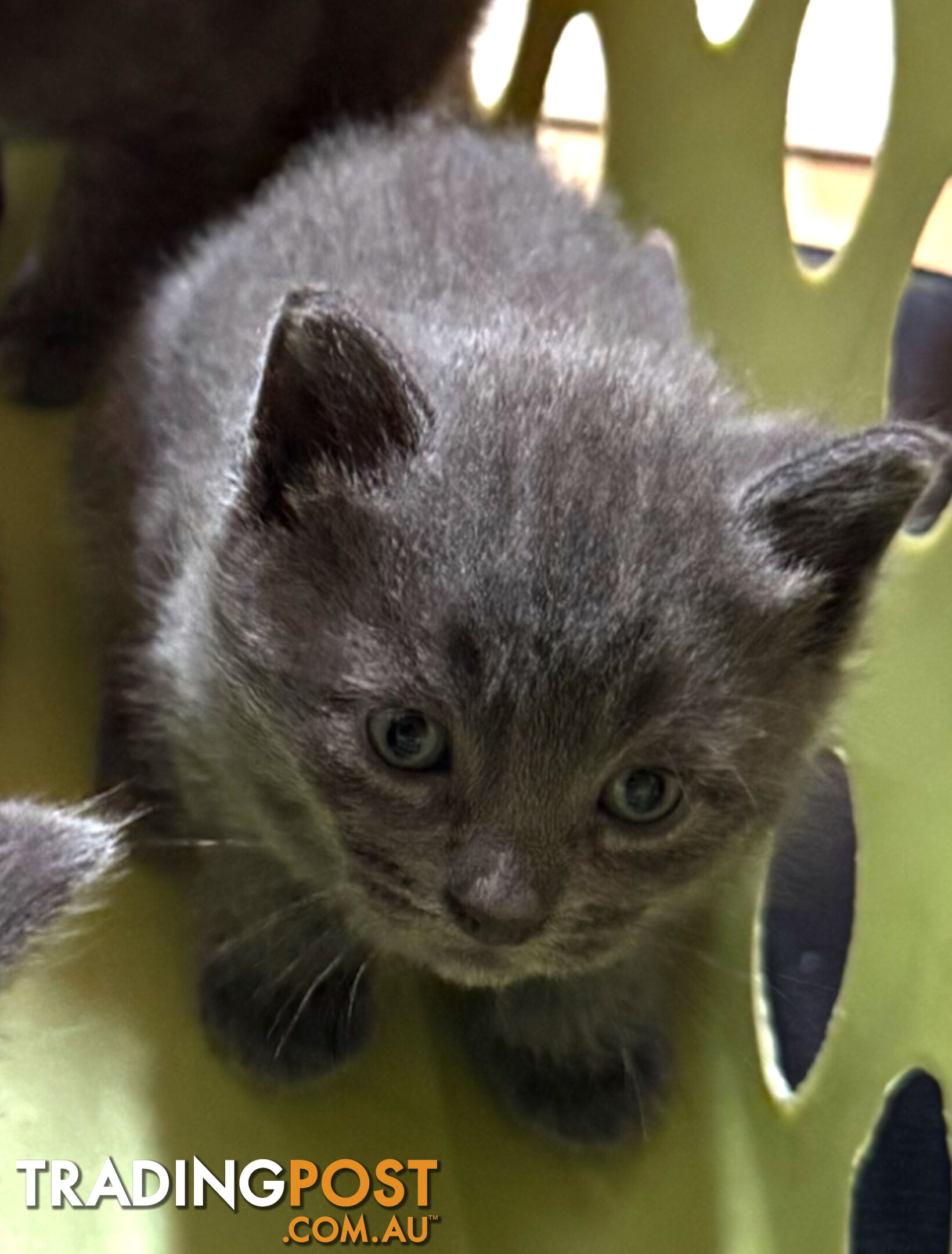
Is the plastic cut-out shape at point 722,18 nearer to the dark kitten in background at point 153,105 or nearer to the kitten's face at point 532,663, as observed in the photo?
the dark kitten in background at point 153,105

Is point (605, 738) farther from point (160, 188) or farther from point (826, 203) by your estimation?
point (826, 203)

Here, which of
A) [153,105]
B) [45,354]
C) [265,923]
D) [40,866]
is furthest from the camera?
[45,354]

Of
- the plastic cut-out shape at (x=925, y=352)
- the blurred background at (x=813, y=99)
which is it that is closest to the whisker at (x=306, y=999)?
the plastic cut-out shape at (x=925, y=352)

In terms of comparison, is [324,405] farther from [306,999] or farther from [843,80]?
[843,80]

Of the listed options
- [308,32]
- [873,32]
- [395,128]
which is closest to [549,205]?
[395,128]

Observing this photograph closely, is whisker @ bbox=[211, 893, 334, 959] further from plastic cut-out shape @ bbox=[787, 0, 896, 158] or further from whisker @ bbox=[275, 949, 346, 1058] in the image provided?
plastic cut-out shape @ bbox=[787, 0, 896, 158]

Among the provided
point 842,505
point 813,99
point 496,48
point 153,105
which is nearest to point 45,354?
point 153,105
